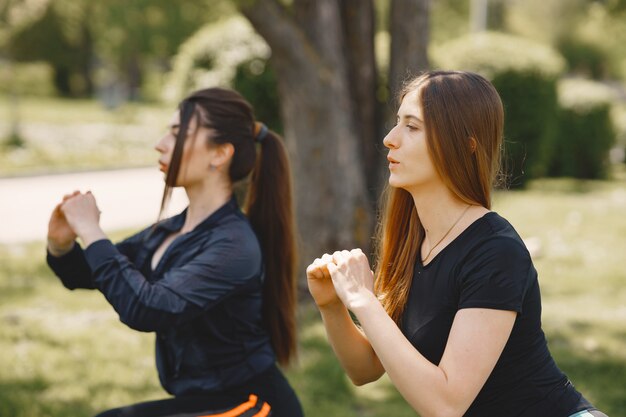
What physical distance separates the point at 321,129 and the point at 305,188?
45 centimetres

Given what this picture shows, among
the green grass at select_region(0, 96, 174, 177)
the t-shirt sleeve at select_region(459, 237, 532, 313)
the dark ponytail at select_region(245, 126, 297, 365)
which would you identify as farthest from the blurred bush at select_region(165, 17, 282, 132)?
the t-shirt sleeve at select_region(459, 237, 532, 313)

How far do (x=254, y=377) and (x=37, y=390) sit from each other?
2.40 meters

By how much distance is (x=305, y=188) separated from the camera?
594cm

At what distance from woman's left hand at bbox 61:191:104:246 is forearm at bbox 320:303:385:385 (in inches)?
32.6

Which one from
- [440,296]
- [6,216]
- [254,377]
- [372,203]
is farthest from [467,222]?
[6,216]

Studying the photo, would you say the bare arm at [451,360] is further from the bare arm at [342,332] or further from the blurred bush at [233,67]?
the blurred bush at [233,67]

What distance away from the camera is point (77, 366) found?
5031 millimetres

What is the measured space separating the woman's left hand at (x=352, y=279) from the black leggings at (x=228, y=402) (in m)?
0.85

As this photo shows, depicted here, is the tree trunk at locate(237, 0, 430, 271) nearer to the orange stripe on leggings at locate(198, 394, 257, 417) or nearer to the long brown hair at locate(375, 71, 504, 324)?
the orange stripe on leggings at locate(198, 394, 257, 417)

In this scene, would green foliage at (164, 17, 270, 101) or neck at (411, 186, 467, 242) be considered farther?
green foliage at (164, 17, 270, 101)

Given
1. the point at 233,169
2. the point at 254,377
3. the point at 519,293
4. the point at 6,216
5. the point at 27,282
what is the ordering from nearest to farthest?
the point at 519,293 < the point at 254,377 < the point at 233,169 < the point at 27,282 < the point at 6,216

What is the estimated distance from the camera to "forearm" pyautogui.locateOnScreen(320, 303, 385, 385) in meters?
2.15

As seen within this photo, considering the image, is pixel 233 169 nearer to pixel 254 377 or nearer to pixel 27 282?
pixel 254 377

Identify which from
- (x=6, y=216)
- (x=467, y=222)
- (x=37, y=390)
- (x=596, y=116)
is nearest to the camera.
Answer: (x=467, y=222)
